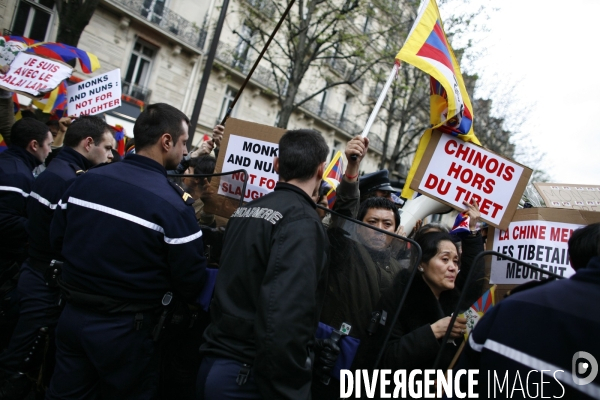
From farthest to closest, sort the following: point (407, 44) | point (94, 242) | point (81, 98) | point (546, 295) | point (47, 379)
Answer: point (81, 98)
point (47, 379)
point (407, 44)
point (94, 242)
point (546, 295)

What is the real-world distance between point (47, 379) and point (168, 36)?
16.8 metres

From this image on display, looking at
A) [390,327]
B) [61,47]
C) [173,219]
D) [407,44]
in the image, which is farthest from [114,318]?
[61,47]

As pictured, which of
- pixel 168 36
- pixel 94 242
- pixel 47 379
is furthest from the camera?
pixel 168 36

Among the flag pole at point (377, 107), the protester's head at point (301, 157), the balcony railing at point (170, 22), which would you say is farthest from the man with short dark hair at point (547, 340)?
the balcony railing at point (170, 22)

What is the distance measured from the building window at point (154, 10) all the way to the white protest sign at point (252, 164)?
54.1 feet

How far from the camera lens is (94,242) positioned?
2279 millimetres

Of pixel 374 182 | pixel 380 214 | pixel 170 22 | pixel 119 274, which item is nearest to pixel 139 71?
pixel 170 22

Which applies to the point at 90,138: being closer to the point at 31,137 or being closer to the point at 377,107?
the point at 31,137

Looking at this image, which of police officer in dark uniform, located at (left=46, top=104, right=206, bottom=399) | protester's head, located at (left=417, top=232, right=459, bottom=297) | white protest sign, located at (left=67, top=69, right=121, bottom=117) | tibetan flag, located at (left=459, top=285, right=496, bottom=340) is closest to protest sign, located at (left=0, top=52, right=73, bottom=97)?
white protest sign, located at (left=67, top=69, right=121, bottom=117)

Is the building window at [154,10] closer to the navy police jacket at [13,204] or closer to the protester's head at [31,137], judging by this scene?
the protester's head at [31,137]

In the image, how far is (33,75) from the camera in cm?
523

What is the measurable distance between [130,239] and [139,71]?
17.2 meters

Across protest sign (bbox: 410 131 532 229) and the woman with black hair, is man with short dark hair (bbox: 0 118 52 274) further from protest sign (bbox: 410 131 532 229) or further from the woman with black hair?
protest sign (bbox: 410 131 532 229)

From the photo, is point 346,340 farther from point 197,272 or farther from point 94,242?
point 94,242
